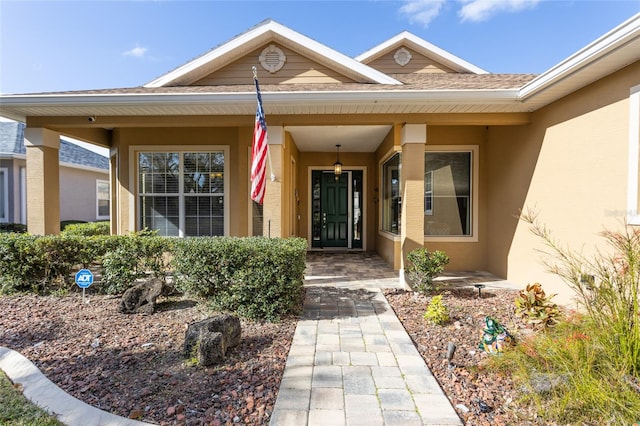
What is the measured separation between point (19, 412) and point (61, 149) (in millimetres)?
13141

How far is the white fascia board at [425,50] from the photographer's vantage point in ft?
26.3

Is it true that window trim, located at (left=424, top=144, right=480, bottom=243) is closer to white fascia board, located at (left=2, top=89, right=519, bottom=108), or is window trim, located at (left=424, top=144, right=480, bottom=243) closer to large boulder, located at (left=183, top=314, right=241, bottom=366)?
white fascia board, located at (left=2, top=89, right=519, bottom=108)

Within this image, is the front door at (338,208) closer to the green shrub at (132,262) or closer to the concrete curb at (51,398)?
the green shrub at (132,262)

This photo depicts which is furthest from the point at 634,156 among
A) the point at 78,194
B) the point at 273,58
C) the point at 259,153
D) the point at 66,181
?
the point at 78,194

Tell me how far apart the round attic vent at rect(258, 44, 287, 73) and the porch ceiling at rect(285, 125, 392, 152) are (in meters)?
1.19

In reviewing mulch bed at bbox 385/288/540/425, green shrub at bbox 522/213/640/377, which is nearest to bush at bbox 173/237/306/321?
mulch bed at bbox 385/288/540/425

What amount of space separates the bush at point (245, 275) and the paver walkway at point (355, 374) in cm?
46

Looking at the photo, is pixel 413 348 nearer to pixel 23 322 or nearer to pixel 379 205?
pixel 23 322

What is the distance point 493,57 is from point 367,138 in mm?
5331

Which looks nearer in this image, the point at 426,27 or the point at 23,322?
the point at 23,322

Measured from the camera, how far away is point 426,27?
27.9 feet

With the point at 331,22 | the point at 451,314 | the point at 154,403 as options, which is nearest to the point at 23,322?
the point at 154,403

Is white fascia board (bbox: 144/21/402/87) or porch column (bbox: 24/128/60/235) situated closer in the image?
porch column (bbox: 24/128/60/235)

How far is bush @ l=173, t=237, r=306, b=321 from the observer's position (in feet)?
12.0
